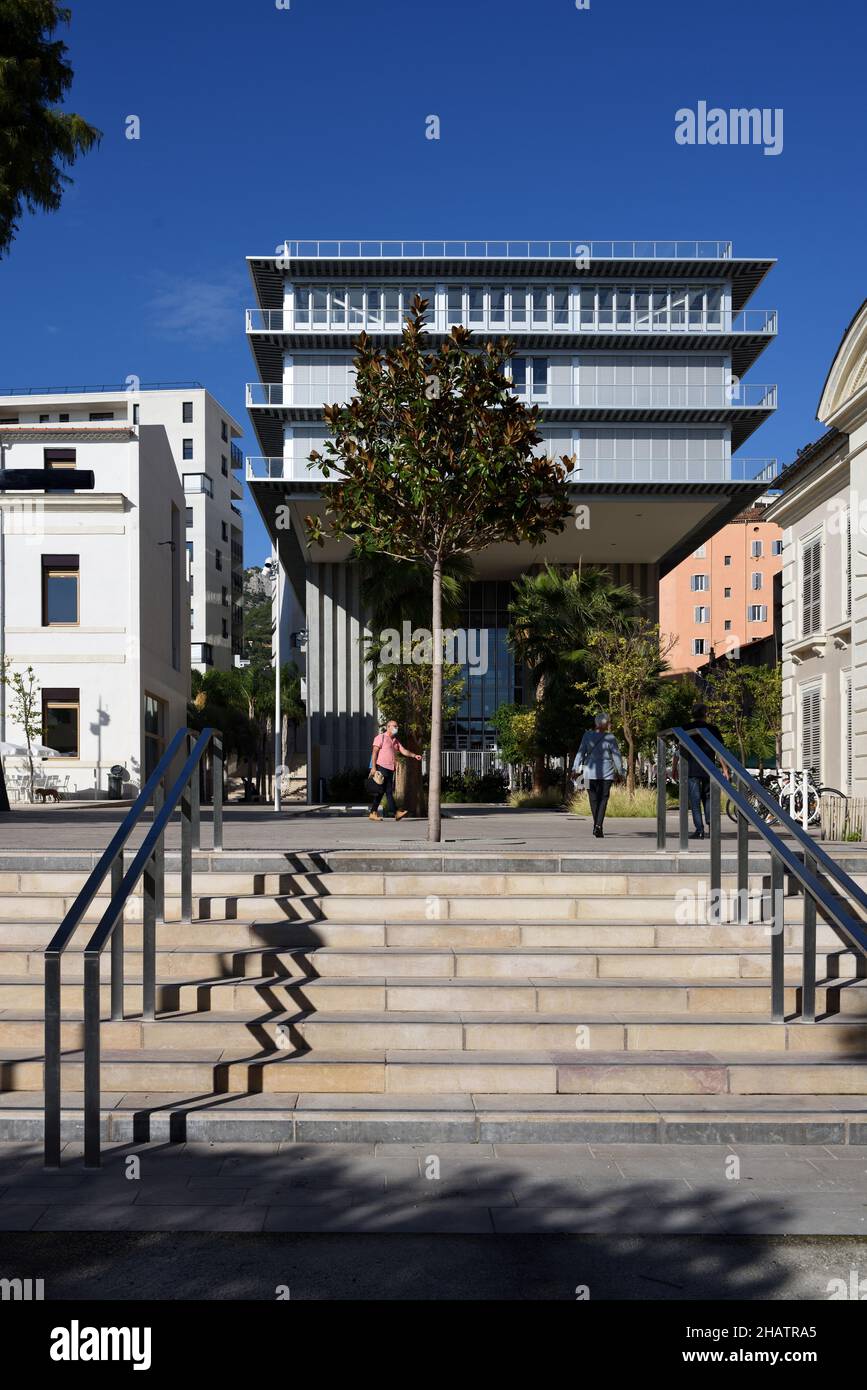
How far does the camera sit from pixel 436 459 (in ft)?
37.1

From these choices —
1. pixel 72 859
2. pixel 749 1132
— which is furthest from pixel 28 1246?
pixel 72 859

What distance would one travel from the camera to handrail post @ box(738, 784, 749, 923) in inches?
310

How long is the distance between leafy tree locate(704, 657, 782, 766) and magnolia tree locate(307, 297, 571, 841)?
91.8 ft

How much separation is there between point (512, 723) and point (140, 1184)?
3435 centimetres

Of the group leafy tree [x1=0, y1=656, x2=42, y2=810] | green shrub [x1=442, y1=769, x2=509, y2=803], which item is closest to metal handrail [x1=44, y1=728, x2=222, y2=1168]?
leafy tree [x1=0, y1=656, x2=42, y2=810]

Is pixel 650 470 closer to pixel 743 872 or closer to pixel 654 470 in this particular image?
pixel 654 470

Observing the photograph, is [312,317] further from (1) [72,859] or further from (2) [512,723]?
(1) [72,859]

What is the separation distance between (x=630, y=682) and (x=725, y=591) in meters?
56.6

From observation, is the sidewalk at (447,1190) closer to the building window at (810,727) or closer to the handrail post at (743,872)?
the handrail post at (743,872)

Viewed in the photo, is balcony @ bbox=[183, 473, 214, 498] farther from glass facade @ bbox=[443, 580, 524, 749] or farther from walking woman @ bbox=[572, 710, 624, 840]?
walking woman @ bbox=[572, 710, 624, 840]

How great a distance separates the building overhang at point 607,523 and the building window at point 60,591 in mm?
6466

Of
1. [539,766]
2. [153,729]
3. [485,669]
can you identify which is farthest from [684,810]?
[485,669]

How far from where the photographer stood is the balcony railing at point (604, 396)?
1623 inches
